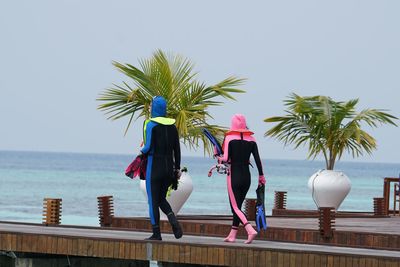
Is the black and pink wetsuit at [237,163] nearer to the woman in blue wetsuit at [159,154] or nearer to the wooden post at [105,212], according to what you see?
the woman in blue wetsuit at [159,154]

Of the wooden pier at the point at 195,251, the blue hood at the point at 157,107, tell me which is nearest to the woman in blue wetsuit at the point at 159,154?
the blue hood at the point at 157,107

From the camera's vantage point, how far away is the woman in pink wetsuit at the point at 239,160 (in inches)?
796

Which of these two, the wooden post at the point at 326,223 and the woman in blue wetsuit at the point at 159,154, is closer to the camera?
the woman in blue wetsuit at the point at 159,154

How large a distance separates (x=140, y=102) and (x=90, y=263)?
240 inches

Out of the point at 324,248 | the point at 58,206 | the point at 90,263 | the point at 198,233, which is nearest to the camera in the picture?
the point at 324,248

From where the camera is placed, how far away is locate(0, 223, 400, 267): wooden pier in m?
17.9

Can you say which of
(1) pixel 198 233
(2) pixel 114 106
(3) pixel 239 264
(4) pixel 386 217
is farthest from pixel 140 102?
(3) pixel 239 264

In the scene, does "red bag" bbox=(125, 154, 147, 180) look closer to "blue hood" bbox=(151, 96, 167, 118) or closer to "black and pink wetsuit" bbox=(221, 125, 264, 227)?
"blue hood" bbox=(151, 96, 167, 118)

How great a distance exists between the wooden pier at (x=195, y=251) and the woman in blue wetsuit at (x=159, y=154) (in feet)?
2.30

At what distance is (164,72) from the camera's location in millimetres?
27625

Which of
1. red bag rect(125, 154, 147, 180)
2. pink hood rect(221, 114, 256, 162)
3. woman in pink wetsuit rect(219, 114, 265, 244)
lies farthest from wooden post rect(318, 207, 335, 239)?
red bag rect(125, 154, 147, 180)

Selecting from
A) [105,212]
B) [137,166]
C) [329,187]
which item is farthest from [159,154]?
[329,187]

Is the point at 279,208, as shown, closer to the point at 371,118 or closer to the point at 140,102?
the point at 371,118

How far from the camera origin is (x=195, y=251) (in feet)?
61.8
